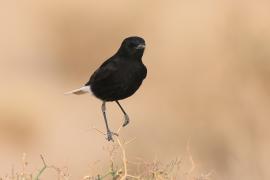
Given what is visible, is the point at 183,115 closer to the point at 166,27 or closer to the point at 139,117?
the point at 139,117

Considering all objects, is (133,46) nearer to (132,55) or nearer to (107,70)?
(132,55)

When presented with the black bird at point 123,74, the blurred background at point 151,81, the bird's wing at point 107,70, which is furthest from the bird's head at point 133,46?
the blurred background at point 151,81

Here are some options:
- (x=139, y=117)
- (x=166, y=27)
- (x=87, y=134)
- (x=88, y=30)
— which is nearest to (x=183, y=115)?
(x=139, y=117)

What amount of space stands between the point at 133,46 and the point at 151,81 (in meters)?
7.59

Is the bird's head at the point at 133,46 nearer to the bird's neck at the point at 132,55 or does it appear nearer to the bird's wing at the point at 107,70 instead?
the bird's neck at the point at 132,55

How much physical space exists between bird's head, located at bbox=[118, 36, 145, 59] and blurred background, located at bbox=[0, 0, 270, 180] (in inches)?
170

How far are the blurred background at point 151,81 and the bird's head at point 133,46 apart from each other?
4320mm

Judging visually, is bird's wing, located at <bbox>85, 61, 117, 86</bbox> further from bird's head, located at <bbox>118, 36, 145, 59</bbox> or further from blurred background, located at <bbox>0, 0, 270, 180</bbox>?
blurred background, located at <bbox>0, 0, 270, 180</bbox>

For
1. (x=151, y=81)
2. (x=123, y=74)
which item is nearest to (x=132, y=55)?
(x=123, y=74)

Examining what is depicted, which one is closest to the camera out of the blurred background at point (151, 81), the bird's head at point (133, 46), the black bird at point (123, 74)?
the black bird at point (123, 74)

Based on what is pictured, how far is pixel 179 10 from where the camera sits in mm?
14977

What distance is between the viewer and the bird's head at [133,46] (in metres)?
5.60

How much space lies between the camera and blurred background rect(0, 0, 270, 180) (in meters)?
11.4

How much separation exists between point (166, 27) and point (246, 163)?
13.7 ft
